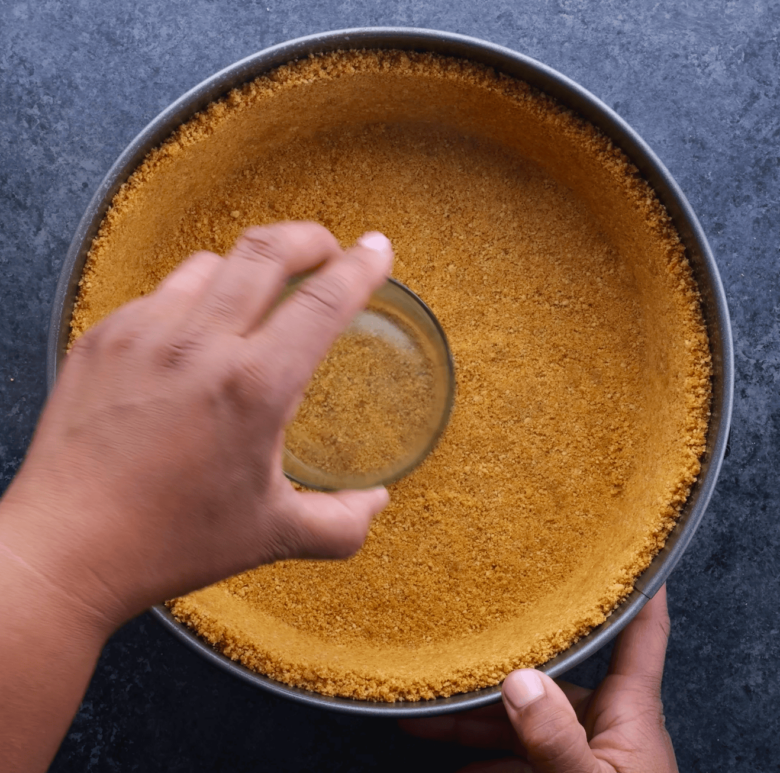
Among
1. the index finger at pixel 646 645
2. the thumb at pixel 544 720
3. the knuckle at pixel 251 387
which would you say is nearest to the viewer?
the knuckle at pixel 251 387

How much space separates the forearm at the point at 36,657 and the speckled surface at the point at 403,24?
12.9 inches

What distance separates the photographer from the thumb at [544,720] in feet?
2.33

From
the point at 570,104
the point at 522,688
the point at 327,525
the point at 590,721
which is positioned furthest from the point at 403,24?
the point at 590,721

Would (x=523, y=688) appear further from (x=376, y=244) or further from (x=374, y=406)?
(x=376, y=244)

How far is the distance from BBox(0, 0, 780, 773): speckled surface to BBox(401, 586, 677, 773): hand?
0.16ft

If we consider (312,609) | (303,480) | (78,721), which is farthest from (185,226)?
(78,721)

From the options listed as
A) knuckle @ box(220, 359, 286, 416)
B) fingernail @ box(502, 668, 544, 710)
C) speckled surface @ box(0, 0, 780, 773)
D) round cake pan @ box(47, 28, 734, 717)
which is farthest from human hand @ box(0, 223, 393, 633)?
speckled surface @ box(0, 0, 780, 773)

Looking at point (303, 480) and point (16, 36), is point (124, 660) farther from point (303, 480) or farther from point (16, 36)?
point (16, 36)

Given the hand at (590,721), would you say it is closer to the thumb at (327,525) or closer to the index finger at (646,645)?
the index finger at (646,645)

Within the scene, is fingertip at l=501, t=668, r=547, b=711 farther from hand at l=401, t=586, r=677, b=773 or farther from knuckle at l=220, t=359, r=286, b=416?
knuckle at l=220, t=359, r=286, b=416

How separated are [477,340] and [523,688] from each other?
35 cm

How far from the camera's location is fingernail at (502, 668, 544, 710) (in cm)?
71

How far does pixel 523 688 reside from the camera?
2.35 ft

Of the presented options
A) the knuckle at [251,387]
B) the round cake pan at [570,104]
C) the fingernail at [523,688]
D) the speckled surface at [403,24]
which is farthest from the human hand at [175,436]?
the speckled surface at [403,24]
